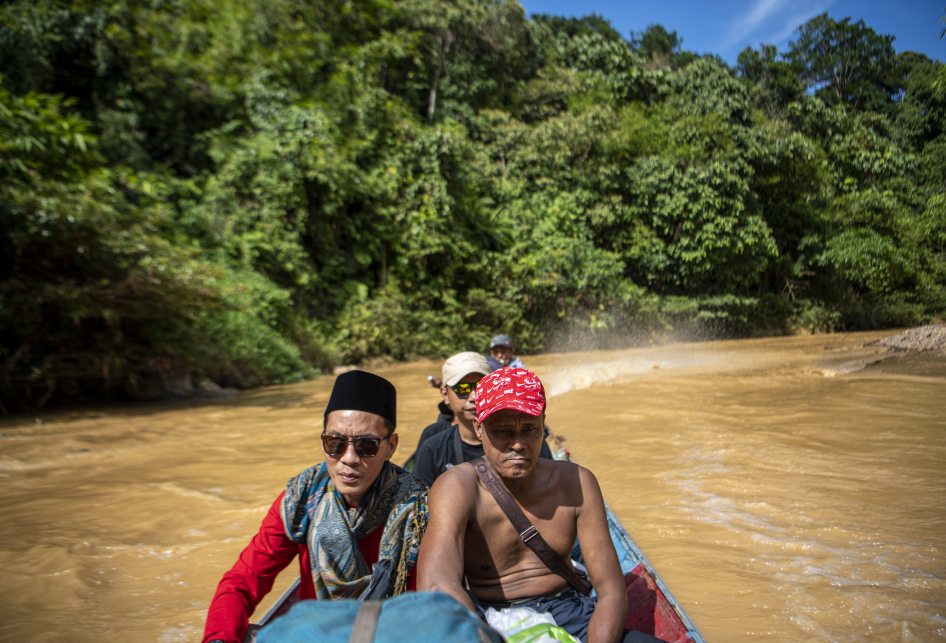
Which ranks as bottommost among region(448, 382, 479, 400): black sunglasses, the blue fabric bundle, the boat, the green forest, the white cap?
the boat

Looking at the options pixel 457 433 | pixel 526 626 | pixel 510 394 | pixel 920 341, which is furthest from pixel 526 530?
pixel 920 341

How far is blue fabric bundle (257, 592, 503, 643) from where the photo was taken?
870 millimetres

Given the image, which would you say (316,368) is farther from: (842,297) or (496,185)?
(842,297)

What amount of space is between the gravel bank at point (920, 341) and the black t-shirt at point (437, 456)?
577 inches

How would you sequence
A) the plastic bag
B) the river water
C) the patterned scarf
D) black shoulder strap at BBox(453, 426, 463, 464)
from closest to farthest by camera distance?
1. the plastic bag
2. the patterned scarf
3. the river water
4. black shoulder strap at BBox(453, 426, 463, 464)

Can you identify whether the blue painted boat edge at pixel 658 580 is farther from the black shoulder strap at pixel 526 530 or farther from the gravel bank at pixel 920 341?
the gravel bank at pixel 920 341

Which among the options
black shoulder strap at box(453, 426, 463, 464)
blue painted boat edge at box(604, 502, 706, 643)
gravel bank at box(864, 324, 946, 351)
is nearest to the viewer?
blue painted boat edge at box(604, 502, 706, 643)

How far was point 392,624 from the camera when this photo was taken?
88cm

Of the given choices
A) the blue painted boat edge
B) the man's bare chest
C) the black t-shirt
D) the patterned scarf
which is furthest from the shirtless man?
the black t-shirt

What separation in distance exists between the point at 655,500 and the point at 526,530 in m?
3.27

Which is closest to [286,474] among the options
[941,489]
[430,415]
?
[430,415]

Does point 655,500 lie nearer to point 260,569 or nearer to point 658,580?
point 658,580

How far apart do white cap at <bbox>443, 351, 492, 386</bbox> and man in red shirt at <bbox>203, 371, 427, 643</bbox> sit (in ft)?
4.64

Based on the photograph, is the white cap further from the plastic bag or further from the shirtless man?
the plastic bag
